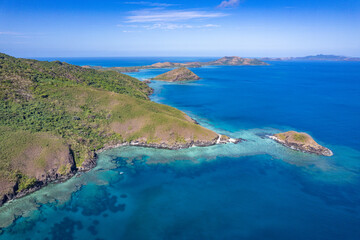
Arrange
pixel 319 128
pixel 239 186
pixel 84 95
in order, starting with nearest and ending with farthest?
pixel 239 186 < pixel 84 95 < pixel 319 128

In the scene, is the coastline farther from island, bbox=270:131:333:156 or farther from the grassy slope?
island, bbox=270:131:333:156

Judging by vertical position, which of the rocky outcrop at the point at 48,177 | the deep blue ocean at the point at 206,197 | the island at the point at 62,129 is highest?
the island at the point at 62,129

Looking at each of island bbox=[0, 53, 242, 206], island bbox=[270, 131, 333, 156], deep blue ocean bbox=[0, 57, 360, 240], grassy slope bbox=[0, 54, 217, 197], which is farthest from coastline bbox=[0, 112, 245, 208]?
island bbox=[270, 131, 333, 156]

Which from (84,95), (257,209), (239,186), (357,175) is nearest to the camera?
(257,209)

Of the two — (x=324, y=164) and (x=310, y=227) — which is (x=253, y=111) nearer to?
(x=324, y=164)

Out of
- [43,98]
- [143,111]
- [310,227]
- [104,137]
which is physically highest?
[43,98]

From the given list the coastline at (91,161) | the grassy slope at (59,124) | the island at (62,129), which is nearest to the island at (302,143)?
the coastline at (91,161)

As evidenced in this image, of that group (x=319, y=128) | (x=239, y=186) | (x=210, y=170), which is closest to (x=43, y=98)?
(x=210, y=170)

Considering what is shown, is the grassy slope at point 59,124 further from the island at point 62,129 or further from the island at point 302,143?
the island at point 302,143
